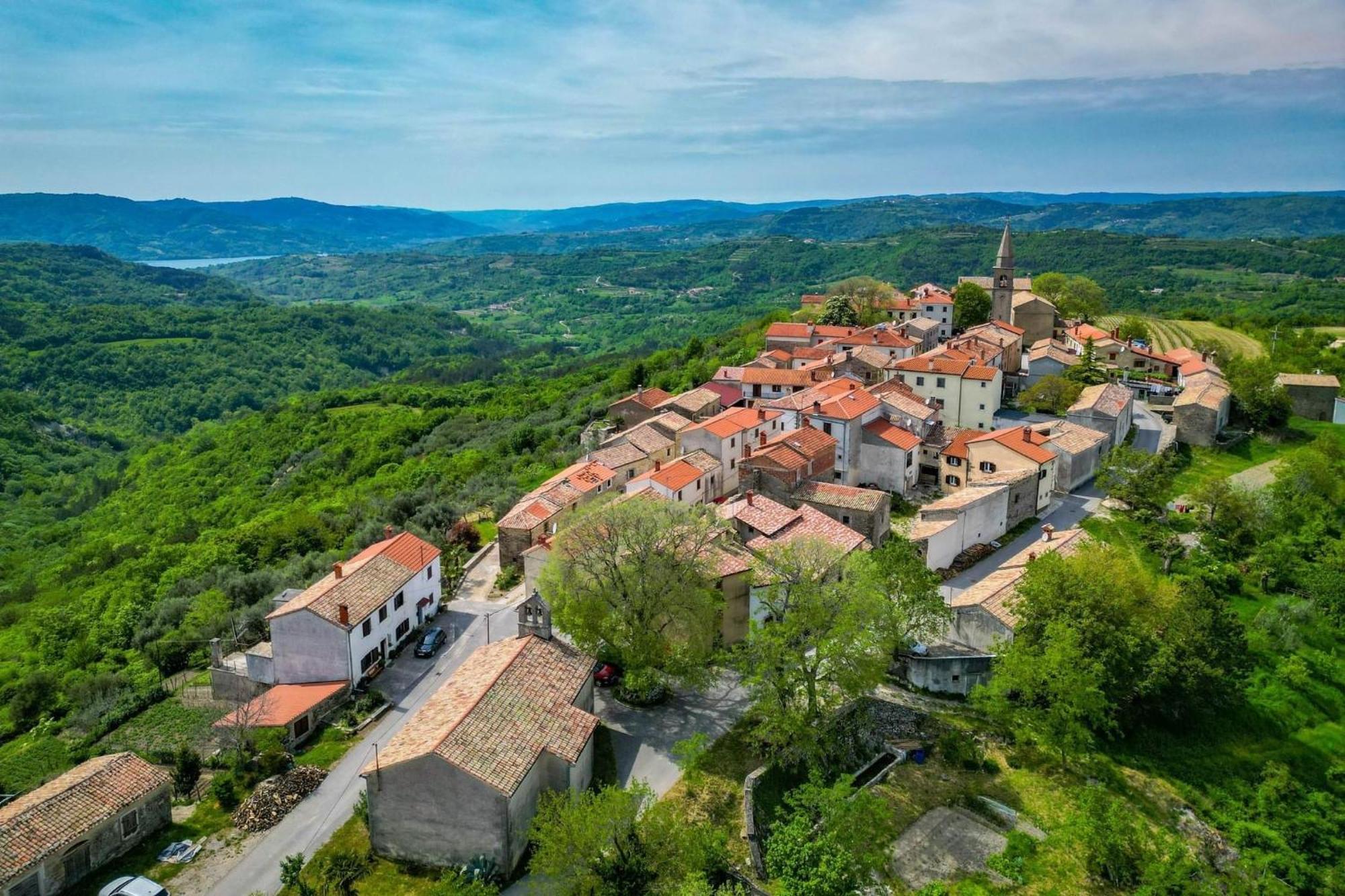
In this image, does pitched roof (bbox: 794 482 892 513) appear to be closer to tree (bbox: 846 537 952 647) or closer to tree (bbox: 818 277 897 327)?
tree (bbox: 846 537 952 647)

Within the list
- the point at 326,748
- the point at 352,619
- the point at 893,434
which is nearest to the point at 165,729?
the point at 352,619

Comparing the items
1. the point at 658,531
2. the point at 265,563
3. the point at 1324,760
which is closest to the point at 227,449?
the point at 265,563

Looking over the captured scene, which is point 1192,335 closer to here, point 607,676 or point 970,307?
point 970,307

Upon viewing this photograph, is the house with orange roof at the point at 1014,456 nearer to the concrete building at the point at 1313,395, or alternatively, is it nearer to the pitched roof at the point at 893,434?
the pitched roof at the point at 893,434

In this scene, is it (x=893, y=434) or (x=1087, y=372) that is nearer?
(x=893, y=434)

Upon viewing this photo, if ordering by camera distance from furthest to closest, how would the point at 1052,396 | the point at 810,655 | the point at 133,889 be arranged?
the point at 1052,396 → the point at 810,655 → the point at 133,889

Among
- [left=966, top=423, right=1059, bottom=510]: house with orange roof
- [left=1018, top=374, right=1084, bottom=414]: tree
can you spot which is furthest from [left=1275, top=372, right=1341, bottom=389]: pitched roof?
[left=966, top=423, right=1059, bottom=510]: house with orange roof
